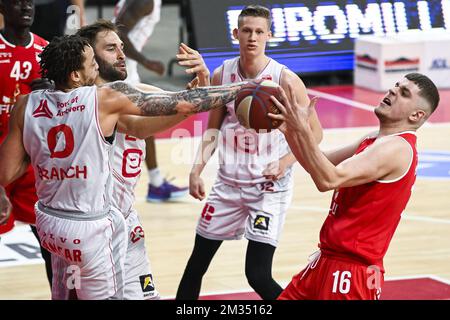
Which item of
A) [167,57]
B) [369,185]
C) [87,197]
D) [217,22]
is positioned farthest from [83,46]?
[167,57]

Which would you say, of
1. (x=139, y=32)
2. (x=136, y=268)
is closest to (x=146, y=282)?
(x=136, y=268)

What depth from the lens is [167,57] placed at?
706 inches

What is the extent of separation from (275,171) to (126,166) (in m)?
1.01

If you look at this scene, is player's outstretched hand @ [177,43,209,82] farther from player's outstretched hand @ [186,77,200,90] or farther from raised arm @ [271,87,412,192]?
raised arm @ [271,87,412,192]

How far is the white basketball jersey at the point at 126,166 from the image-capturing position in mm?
6352

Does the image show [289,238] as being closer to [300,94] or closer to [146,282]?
[300,94]

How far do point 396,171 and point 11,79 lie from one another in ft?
9.85

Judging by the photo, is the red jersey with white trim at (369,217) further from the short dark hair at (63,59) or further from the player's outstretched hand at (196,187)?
the short dark hair at (63,59)

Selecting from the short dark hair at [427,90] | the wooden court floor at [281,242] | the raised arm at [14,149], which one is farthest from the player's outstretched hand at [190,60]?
the wooden court floor at [281,242]

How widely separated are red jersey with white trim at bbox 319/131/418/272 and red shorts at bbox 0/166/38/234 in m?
2.34

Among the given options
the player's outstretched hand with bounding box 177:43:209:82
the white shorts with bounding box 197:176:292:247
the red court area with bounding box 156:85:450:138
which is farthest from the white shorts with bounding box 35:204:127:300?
the red court area with bounding box 156:85:450:138
